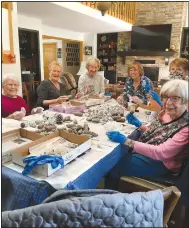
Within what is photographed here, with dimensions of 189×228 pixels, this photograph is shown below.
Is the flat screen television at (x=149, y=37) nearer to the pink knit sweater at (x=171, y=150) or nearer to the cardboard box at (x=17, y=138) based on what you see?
the pink knit sweater at (x=171, y=150)

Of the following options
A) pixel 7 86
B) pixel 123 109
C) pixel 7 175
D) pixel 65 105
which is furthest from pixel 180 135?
pixel 7 86

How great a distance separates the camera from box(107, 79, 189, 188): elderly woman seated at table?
735 mm

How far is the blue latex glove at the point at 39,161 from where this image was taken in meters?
0.78

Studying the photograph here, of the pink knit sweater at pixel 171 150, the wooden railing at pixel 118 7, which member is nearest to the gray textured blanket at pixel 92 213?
the pink knit sweater at pixel 171 150

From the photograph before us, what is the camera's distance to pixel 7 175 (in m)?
0.81

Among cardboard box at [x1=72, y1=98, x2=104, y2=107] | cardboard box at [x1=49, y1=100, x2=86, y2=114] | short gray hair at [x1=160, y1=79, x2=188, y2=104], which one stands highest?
short gray hair at [x1=160, y1=79, x2=188, y2=104]

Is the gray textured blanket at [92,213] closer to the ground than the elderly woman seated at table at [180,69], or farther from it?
closer to the ground

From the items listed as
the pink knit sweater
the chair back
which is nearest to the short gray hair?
the pink knit sweater

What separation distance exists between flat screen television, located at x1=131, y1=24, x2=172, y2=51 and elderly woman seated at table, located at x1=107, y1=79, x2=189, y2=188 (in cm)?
416

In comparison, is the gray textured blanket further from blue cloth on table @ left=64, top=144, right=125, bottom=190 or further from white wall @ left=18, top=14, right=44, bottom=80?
white wall @ left=18, top=14, right=44, bottom=80

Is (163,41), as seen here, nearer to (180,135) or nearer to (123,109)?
(123,109)

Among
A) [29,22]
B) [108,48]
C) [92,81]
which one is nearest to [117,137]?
[92,81]

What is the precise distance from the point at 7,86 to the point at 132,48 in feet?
15.3

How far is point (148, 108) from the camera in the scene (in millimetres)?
1370
